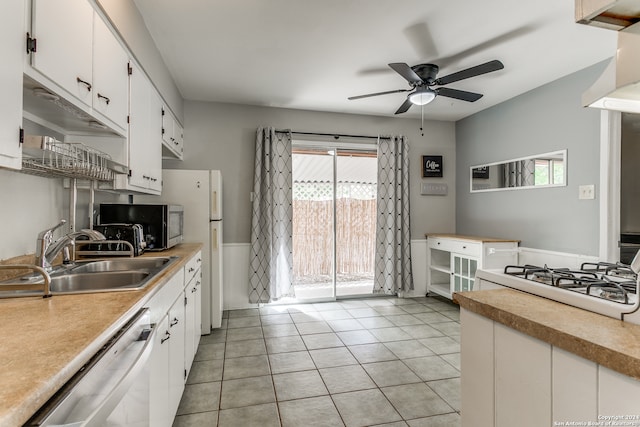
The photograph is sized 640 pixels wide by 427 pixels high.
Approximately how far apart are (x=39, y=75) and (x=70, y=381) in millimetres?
1064

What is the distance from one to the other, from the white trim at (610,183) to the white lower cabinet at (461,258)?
2.87 feet

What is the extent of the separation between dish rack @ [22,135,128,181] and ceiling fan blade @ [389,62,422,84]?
2042mm

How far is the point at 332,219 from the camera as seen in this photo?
432cm

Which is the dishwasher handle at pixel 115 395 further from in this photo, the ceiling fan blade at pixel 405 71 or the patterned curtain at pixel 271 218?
the patterned curtain at pixel 271 218

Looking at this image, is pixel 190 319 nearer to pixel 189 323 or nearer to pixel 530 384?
pixel 189 323

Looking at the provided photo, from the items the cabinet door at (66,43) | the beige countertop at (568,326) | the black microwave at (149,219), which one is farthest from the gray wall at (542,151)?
the cabinet door at (66,43)

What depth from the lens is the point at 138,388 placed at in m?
1.07

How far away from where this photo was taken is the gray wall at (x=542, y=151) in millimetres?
2918

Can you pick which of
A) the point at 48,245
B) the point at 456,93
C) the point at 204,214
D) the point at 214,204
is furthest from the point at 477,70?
the point at 48,245

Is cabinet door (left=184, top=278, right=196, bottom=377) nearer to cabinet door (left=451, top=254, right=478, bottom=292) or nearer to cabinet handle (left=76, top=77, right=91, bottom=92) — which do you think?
cabinet handle (left=76, top=77, right=91, bottom=92)

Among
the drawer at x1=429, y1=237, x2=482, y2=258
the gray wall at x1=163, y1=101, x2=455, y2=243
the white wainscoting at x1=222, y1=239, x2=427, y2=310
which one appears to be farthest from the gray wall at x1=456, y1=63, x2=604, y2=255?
the white wainscoting at x1=222, y1=239, x2=427, y2=310

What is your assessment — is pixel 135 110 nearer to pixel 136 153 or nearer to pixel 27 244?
pixel 136 153

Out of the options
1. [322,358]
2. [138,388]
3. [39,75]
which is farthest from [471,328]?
[39,75]

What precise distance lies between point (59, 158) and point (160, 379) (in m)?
1.06
